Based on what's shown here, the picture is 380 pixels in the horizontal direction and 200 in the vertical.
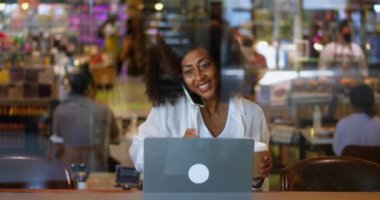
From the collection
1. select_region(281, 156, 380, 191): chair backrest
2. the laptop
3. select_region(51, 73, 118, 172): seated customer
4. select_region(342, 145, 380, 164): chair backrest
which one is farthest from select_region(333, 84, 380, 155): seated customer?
the laptop

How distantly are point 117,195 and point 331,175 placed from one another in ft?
3.20

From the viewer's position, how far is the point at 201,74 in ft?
10.2

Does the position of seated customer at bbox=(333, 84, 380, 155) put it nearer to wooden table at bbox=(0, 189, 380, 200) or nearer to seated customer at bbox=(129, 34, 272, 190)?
seated customer at bbox=(129, 34, 272, 190)

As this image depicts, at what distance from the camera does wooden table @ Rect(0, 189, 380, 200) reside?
2.31m

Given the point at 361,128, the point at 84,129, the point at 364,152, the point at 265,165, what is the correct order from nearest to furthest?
the point at 265,165 → the point at 364,152 → the point at 361,128 → the point at 84,129

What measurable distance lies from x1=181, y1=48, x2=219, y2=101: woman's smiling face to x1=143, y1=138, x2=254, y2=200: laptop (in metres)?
1.11

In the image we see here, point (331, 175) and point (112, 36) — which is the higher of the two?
point (112, 36)

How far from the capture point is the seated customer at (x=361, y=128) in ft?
17.2

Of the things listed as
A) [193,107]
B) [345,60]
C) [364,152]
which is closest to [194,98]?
[193,107]

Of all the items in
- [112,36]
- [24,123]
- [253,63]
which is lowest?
[24,123]

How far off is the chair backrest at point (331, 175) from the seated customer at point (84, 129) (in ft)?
10.1

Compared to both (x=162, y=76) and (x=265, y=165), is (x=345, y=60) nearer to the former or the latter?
(x=162, y=76)

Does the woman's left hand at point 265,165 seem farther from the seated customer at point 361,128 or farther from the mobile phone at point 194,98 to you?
the seated customer at point 361,128

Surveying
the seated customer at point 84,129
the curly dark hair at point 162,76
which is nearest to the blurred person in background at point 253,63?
the seated customer at point 84,129
